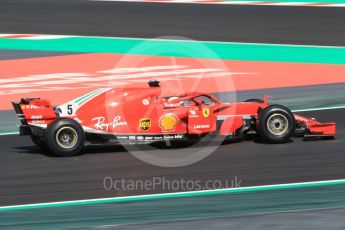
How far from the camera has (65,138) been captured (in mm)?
12109

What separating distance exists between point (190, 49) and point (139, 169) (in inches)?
390

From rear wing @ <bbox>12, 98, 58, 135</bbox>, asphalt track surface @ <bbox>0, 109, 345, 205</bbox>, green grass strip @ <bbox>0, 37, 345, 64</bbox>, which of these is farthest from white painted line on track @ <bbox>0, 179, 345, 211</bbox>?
green grass strip @ <bbox>0, 37, 345, 64</bbox>

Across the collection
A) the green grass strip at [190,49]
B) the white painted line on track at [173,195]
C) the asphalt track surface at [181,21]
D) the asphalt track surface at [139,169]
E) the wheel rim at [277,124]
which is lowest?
the white painted line on track at [173,195]

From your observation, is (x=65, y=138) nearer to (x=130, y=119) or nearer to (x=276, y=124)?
(x=130, y=119)

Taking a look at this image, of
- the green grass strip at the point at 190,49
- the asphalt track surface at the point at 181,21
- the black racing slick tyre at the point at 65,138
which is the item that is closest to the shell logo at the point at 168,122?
the black racing slick tyre at the point at 65,138

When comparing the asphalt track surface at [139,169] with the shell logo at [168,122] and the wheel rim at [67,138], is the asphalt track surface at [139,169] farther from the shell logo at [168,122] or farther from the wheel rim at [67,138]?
the shell logo at [168,122]

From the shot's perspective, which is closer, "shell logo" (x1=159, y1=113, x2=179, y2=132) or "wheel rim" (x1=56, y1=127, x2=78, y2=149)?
"wheel rim" (x1=56, y1=127, x2=78, y2=149)

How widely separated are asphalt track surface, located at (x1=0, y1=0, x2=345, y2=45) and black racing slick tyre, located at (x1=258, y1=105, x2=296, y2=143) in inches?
360

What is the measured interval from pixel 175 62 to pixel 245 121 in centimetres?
734

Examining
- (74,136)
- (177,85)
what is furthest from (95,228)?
(177,85)

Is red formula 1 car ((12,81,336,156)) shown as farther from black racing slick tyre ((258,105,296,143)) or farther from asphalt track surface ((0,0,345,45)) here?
asphalt track surface ((0,0,345,45))

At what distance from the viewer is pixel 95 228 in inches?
309

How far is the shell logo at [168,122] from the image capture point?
12352 mm

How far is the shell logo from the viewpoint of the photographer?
12.4 metres
